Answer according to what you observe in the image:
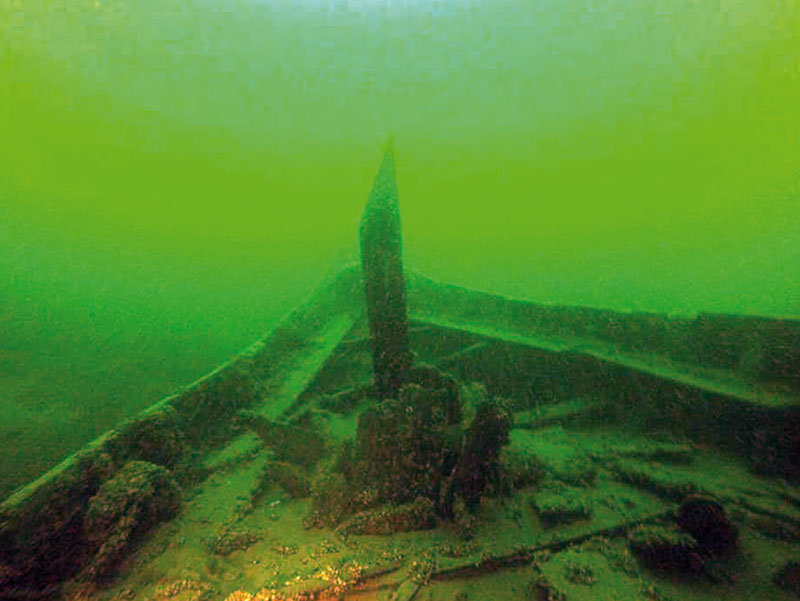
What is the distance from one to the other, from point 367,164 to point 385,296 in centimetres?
12209

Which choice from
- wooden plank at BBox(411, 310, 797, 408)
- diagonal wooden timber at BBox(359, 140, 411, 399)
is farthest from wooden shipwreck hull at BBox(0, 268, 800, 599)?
diagonal wooden timber at BBox(359, 140, 411, 399)

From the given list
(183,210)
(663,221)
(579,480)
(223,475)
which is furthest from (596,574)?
(183,210)

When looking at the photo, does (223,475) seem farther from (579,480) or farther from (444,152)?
(444,152)

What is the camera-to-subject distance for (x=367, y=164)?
4532 inches

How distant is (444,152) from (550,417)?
119m

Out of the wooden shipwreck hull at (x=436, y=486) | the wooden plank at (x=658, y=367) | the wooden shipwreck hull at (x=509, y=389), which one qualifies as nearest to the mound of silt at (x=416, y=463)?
the wooden shipwreck hull at (x=436, y=486)

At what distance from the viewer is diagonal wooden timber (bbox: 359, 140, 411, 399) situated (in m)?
3.51

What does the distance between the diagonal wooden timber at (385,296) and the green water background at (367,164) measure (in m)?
7.78

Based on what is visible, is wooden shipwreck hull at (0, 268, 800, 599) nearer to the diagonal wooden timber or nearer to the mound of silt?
the mound of silt

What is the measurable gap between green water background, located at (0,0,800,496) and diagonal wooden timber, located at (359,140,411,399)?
7783mm

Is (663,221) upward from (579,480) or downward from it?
upward

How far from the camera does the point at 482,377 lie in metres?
5.86

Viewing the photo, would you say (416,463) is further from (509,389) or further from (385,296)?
(509,389)

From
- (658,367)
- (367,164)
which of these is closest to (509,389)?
(658,367)
